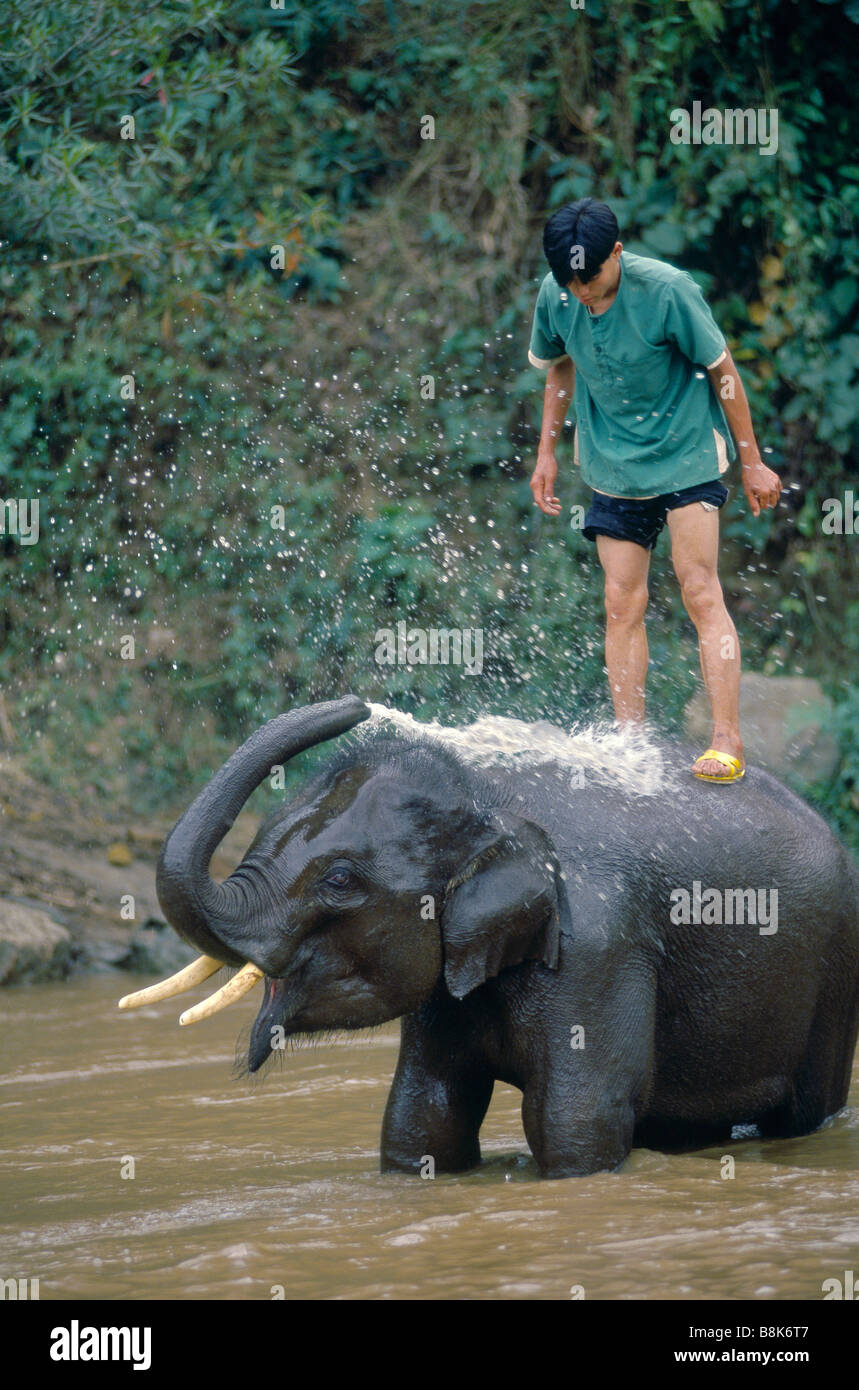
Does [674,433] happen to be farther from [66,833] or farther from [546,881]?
[66,833]

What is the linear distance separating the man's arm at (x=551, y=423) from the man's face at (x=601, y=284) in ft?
1.76

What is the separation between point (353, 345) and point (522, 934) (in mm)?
7946

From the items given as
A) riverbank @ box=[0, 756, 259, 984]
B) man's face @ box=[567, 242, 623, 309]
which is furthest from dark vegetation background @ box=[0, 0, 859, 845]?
man's face @ box=[567, 242, 623, 309]

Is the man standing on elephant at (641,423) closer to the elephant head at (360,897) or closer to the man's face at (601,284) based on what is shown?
the man's face at (601,284)

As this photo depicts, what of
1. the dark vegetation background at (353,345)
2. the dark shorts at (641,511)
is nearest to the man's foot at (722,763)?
the dark shorts at (641,511)

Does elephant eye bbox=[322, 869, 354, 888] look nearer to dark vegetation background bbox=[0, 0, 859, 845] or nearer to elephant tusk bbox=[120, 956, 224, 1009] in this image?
elephant tusk bbox=[120, 956, 224, 1009]

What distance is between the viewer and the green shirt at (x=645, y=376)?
5.34 meters

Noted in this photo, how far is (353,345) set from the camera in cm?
1165

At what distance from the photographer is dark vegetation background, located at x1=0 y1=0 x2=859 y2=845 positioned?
1079cm

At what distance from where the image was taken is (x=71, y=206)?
10266 millimetres

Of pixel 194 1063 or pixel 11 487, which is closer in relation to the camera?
pixel 194 1063

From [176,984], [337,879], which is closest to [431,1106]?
[337,879]

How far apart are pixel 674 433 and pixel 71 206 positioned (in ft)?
19.3

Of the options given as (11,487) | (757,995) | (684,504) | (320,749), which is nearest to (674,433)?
(684,504)
